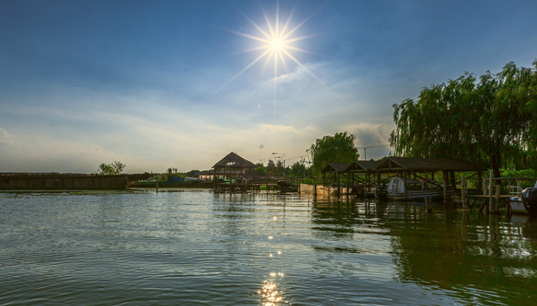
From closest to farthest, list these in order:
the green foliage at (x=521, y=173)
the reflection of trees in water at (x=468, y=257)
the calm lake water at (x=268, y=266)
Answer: the calm lake water at (x=268, y=266) < the reflection of trees in water at (x=468, y=257) < the green foliage at (x=521, y=173)

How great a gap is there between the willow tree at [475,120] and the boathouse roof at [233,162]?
40.6 meters

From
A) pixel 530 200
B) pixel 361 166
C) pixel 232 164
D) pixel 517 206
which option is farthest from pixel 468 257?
pixel 232 164

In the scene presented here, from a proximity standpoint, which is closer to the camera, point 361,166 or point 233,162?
point 361,166

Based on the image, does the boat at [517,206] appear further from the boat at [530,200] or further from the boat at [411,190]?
the boat at [411,190]

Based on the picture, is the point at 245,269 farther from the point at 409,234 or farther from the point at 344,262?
the point at 409,234

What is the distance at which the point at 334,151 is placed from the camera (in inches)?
2721

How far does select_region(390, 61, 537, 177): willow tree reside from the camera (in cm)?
2711

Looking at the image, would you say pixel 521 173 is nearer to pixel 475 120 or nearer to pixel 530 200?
pixel 475 120

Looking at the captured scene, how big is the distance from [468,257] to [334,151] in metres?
59.5

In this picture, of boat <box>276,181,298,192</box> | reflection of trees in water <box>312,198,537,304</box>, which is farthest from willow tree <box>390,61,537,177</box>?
boat <box>276,181,298,192</box>

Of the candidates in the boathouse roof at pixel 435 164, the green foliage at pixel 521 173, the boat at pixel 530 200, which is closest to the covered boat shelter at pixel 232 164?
the boathouse roof at pixel 435 164

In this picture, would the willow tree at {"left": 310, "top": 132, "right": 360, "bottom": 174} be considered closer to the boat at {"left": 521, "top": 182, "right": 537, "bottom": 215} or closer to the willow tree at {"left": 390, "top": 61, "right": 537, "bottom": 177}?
the willow tree at {"left": 390, "top": 61, "right": 537, "bottom": 177}

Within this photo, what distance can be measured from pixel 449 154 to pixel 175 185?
214 feet

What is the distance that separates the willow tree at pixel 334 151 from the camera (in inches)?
2714
